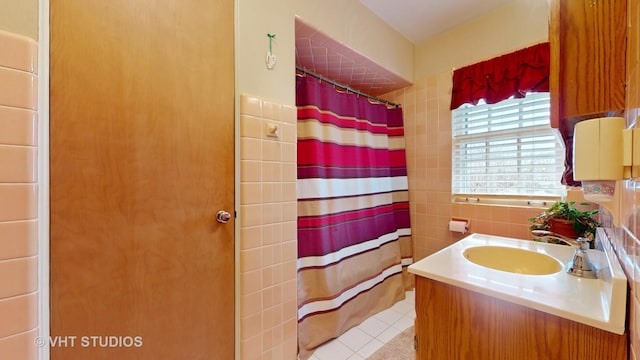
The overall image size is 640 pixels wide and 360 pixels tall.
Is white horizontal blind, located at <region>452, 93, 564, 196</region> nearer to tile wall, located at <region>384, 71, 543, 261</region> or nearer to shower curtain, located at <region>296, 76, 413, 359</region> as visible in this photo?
tile wall, located at <region>384, 71, 543, 261</region>

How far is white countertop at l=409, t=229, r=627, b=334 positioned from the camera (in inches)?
24.5

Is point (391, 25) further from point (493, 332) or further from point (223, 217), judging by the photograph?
point (493, 332)

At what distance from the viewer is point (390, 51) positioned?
2012mm

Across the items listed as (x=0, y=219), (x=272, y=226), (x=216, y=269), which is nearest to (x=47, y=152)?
(x=0, y=219)

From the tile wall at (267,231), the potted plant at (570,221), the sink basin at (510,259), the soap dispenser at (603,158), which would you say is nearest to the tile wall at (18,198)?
the tile wall at (267,231)

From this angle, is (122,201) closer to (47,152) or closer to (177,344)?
(47,152)

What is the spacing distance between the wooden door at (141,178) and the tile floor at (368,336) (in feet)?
2.30

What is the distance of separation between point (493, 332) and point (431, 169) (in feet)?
5.23

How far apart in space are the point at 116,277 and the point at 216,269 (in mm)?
361

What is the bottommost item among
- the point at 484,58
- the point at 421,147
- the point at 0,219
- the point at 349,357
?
the point at 349,357

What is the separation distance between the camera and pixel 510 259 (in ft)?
3.98

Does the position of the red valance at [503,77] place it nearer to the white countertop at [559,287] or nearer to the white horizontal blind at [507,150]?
the white horizontal blind at [507,150]

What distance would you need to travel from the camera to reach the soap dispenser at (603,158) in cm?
53

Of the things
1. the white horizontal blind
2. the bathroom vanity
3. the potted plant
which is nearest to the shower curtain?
the white horizontal blind
